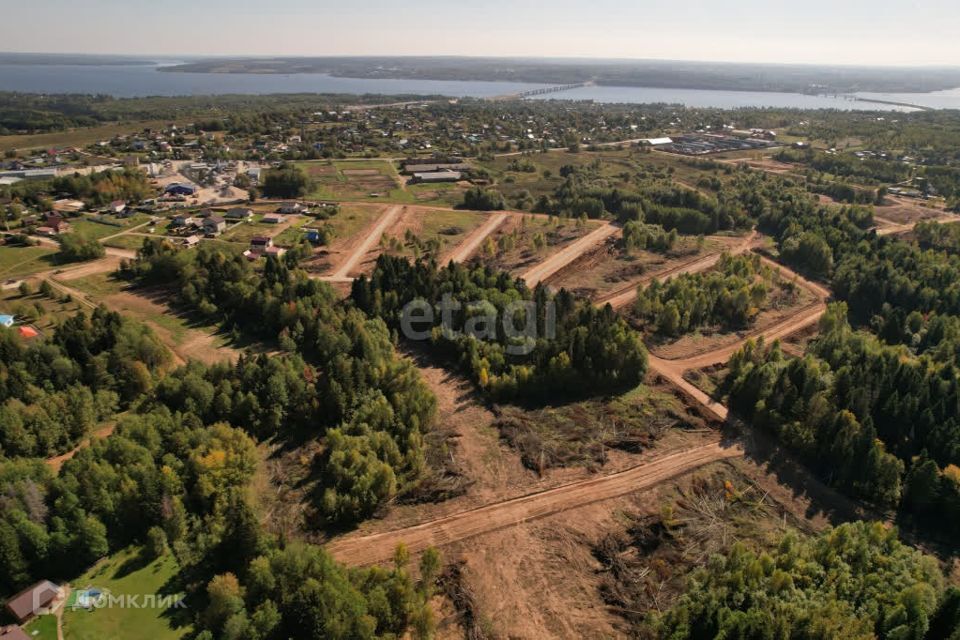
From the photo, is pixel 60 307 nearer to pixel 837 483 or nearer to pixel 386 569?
pixel 386 569

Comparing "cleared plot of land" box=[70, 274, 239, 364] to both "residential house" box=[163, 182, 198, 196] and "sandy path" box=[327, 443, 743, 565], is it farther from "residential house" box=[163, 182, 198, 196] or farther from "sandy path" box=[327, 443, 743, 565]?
"residential house" box=[163, 182, 198, 196]

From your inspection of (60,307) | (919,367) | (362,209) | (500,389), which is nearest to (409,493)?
(500,389)

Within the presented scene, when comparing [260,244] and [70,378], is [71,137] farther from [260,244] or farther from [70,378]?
[70,378]

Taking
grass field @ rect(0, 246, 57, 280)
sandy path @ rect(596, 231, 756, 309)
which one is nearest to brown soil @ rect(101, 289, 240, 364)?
grass field @ rect(0, 246, 57, 280)

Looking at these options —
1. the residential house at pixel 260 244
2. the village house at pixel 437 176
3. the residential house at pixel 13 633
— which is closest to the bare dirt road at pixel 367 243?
the residential house at pixel 260 244

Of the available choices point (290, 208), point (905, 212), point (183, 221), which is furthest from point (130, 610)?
point (905, 212)
